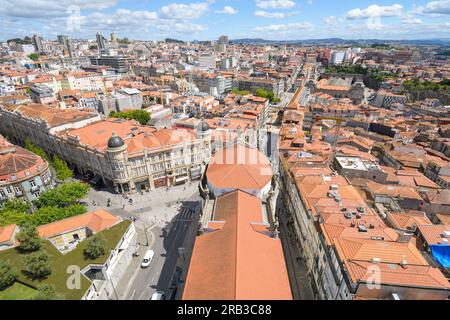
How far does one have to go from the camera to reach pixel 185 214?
49.8 metres

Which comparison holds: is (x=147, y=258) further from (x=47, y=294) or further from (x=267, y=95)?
(x=267, y=95)

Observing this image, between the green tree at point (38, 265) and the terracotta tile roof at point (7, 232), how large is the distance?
8.41m

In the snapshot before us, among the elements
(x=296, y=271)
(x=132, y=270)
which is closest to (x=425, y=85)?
(x=296, y=271)

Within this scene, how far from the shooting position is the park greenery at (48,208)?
3971 cm

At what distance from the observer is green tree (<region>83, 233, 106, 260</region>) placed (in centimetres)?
3259

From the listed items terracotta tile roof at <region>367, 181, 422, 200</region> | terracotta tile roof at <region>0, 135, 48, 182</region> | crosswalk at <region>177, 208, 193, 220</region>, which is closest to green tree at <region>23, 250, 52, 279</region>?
crosswalk at <region>177, 208, 193, 220</region>

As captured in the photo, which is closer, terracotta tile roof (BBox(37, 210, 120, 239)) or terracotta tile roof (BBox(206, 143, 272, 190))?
terracotta tile roof (BBox(206, 143, 272, 190))

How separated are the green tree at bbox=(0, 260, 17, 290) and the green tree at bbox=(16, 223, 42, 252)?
4.19 meters

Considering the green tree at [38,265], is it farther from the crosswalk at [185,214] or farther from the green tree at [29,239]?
the crosswalk at [185,214]

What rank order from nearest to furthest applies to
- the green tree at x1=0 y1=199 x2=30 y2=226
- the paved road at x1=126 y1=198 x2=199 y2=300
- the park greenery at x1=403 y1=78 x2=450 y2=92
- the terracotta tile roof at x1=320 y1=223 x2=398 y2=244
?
the terracotta tile roof at x1=320 y1=223 x2=398 y2=244, the paved road at x1=126 y1=198 x2=199 y2=300, the green tree at x1=0 y1=199 x2=30 y2=226, the park greenery at x1=403 y1=78 x2=450 y2=92

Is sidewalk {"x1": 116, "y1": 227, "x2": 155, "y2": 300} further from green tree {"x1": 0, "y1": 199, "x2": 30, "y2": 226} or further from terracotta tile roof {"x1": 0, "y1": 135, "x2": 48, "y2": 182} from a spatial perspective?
terracotta tile roof {"x1": 0, "y1": 135, "x2": 48, "y2": 182}

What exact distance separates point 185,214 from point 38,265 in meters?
25.0

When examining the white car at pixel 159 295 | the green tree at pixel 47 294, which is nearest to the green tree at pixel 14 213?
the green tree at pixel 47 294
